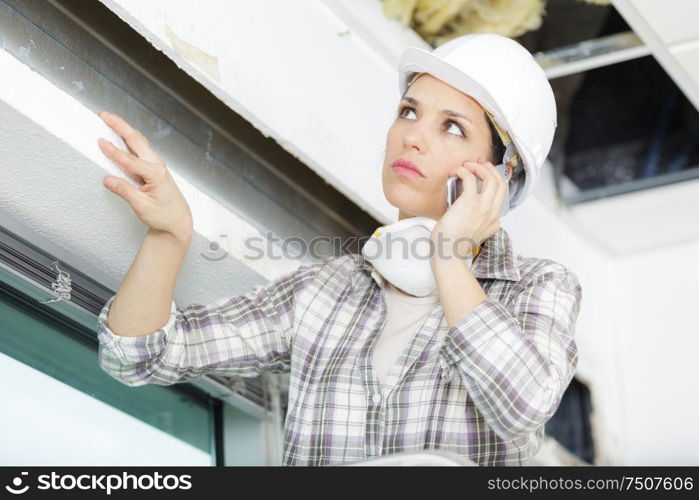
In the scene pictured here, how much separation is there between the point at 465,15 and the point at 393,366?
1136 mm

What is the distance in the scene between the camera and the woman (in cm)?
148

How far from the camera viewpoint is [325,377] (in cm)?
165

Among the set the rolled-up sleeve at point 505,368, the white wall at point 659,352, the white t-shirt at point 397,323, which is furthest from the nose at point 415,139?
the white wall at point 659,352

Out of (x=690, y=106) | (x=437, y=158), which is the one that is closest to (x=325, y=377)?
(x=437, y=158)

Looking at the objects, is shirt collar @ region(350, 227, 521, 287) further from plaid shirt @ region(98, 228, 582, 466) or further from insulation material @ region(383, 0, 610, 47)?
insulation material @ region(383, 0, 610, 47)

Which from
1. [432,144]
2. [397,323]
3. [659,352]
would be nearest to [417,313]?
[397,323]

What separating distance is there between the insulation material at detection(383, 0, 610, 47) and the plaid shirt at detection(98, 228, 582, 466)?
86 centimetres

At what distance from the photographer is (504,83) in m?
1.73

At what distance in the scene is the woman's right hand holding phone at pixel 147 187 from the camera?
5.32 feet

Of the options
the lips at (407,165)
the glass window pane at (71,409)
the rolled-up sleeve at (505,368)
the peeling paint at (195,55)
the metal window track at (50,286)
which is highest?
the peeling paint at (195,55)

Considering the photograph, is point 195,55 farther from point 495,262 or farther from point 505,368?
point 505,368

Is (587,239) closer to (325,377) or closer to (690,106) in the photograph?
(690,106)

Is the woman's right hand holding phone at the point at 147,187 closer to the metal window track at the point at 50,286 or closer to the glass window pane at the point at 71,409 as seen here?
the metal window track at the point at 50,286

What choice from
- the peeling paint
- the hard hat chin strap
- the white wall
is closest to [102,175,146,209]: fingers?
the peeling paint
